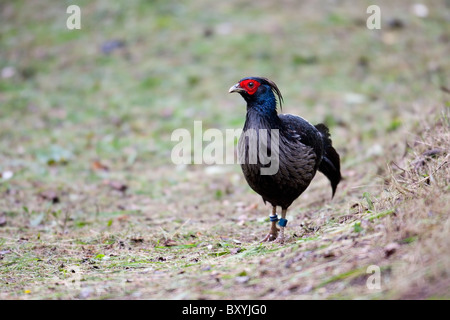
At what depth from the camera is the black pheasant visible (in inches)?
173

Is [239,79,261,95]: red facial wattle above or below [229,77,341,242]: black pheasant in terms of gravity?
above

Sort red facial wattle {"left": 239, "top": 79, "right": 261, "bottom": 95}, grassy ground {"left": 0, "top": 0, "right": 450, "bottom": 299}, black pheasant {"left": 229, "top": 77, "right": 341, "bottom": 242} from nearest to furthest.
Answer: grassy ground {"left": 0, "top": 0, "right": 450, "bottom": 299} → black pheasant {"left": 229, "top": 77, "right": 341, "bottom": 242} → red facial wattle {"left": 239, "top": 79, "right": 261, "bottom": 95}

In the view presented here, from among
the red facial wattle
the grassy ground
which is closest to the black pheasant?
the red facial wattle

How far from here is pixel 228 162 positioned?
7719mm

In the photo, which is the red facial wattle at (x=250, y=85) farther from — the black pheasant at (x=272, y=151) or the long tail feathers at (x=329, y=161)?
the long tail feathers at (x=329, y=161)

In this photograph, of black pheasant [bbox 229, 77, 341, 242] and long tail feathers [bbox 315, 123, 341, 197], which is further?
long tail feathers [bbox 315, 123, 341, 197]

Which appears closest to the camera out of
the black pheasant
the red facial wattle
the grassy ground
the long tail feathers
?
the grassy ground

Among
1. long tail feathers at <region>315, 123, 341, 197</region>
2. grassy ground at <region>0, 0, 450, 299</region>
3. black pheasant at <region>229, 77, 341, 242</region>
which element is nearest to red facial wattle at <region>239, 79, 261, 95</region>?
black pheasant at <region>229, 77, 341, 242</region>

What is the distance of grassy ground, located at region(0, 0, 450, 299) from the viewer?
3412 mm

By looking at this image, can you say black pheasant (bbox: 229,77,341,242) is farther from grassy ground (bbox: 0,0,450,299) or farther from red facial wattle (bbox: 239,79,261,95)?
grassy ground (bbox: 0,0,450,299)

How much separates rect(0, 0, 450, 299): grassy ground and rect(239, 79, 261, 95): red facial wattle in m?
1.33

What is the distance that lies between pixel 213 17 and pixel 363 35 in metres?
3.33

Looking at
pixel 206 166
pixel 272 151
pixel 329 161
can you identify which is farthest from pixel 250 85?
pixel 206 166

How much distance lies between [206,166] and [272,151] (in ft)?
10.9
